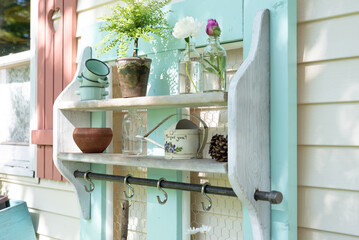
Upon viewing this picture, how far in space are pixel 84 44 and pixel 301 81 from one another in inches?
36.4

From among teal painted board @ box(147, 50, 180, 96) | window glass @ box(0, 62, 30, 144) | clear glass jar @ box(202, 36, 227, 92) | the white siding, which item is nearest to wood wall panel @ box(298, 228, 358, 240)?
clear glass jar @ box(202, 36, 227, 92)

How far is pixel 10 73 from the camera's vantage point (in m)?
2.06

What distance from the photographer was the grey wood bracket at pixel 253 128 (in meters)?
0.85

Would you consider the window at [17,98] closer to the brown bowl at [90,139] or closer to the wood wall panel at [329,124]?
the brown bowl at [90,139]

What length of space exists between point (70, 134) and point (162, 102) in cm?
53

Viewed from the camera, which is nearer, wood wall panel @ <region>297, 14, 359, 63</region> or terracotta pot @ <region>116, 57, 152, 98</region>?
wood wall panel @ <region>297, 14, 359, 63</region>

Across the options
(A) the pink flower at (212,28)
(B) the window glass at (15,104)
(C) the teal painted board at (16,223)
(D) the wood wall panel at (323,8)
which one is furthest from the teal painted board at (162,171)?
(B) the window glass at (15,104)

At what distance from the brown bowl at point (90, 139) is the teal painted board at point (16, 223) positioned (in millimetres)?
600

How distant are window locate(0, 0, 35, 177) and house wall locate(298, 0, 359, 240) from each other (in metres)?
1.37

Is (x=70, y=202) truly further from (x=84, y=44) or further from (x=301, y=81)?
(x=301, y=81)

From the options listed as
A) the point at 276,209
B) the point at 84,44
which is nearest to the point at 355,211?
the point at 276,209

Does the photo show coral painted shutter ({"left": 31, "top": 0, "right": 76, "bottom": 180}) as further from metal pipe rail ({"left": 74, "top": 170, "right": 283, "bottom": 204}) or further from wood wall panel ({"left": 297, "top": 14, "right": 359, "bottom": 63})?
wood wall panel ({"left": 297, "top": 14, "right": 359, "bottom": 63})

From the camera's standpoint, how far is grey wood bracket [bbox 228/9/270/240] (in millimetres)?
851

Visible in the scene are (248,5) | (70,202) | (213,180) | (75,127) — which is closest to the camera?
(248,5)
